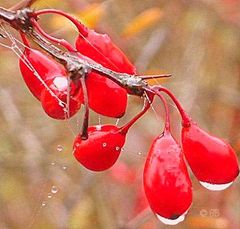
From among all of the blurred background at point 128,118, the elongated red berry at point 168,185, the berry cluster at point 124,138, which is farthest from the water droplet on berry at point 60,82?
the blurred background at point 128,118

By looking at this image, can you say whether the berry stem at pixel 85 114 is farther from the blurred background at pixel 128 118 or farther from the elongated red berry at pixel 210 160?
the blurred background at pixel 128 118

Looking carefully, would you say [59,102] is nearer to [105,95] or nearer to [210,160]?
[105,95]

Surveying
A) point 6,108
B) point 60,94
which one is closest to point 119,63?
point 60,94

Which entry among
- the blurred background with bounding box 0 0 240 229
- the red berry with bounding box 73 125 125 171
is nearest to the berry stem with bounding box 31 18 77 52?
the red berry with bounding box 73 125 125 171

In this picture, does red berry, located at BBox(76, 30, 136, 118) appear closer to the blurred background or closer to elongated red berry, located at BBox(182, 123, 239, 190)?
elongated red berry, located at BBox(182, 123, 239, 190)

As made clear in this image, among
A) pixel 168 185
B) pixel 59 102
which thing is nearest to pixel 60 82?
pixel 59 102

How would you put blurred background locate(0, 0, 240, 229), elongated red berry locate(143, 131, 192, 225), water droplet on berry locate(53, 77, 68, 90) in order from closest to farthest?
elongated red berry locate(143, 131, 192, 225) < water droplet on berry locate(53, 77, 68, 90) < blurred background locate(0, 0, 240, 229)

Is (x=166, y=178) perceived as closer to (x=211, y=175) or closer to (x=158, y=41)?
(x=211, y=175)
